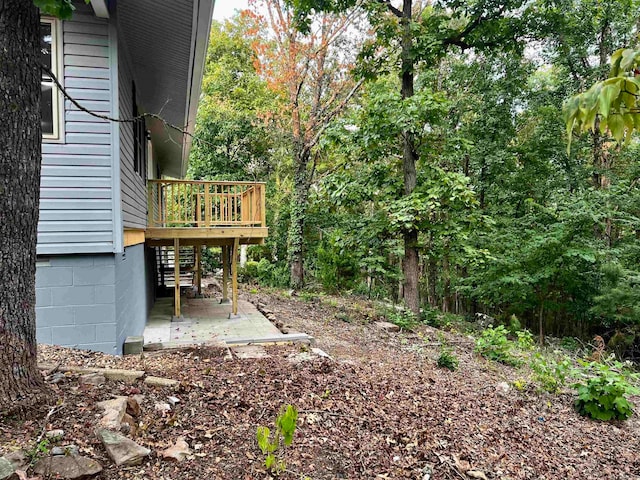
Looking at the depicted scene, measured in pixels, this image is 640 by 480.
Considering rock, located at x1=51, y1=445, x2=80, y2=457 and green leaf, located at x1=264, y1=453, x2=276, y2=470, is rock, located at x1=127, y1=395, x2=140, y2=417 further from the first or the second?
green leaf, located at x1=264, y1=453, x2=276, y2=470

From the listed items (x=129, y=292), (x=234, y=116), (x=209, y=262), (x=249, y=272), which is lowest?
(x=249, y=272)

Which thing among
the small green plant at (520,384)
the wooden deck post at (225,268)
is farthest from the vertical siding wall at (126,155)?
the small green plant at (520,384)

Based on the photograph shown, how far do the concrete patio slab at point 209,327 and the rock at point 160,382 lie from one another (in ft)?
8.03

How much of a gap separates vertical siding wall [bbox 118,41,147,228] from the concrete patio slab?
6.01ft

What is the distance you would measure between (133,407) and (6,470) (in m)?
0.94

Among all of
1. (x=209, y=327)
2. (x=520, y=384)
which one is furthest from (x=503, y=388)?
(x=209, y=327)

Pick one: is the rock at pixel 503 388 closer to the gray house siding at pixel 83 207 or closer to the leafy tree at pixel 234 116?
the gray house siding at pixel 83 207

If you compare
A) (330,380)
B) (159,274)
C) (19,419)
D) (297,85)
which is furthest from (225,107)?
(19,419)

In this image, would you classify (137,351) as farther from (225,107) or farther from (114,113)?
(225,107)

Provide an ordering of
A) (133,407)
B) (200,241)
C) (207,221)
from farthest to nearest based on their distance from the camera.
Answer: (200,241) < (207,221) < (133,407)

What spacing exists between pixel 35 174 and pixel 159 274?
11775 millimetres

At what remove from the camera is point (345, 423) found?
3.40m

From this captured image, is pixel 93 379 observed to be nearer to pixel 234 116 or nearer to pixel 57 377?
pixel 57 377

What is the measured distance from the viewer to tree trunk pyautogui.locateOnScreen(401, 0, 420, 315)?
9.39 m
